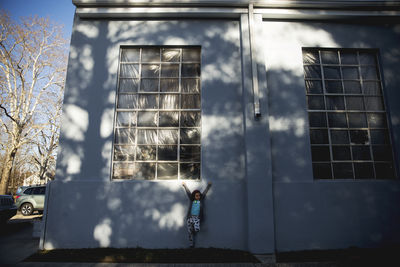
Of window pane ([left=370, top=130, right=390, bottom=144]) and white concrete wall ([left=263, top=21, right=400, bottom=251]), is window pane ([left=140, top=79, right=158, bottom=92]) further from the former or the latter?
window pane ([left=370, top=130, right=390, bottom=144])

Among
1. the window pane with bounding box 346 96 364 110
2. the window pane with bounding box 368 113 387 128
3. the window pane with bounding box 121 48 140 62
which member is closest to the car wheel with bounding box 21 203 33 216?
the window pane with bounding box 121 48 140 62

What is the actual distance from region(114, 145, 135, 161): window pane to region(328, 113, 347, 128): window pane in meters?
5.61

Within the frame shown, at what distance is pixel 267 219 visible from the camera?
17.1 ft

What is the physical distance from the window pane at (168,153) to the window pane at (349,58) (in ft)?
18.6

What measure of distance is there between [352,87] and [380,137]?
1.61m

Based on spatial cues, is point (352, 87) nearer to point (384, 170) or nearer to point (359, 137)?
point (359, 137)

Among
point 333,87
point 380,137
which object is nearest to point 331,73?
point 333,87

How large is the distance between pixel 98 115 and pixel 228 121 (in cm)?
360

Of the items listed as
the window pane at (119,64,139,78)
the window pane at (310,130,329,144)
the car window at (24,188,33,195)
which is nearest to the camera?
the window pane at (310,130,329,144)

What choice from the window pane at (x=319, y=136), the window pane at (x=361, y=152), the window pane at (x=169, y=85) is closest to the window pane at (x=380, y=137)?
the window pane at (x=361, y=152)

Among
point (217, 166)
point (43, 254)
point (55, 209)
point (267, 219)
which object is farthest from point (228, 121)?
point (43, 254)

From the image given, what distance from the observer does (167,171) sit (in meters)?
5.80

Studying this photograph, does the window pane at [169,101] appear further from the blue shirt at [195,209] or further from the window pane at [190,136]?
the blue shirt at [195,209]

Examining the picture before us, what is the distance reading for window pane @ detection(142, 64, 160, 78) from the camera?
6.42 metres
